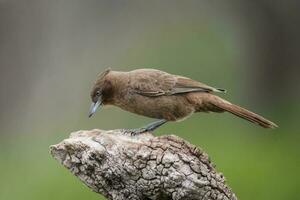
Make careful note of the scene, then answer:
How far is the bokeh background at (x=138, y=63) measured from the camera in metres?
14.8

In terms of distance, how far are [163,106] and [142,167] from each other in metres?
2.06

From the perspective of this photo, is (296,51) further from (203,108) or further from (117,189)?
(117,189)

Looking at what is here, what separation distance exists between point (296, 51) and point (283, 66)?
0.30 m

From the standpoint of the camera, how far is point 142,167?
22.1ft

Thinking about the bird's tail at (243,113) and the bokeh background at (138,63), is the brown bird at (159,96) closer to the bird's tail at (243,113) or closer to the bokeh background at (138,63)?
the bird's tail at (243,113)

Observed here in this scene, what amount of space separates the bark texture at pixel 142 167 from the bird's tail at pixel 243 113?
65.3 inches

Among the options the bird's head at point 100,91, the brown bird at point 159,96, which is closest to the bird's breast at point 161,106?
the brown bird at point 159,96

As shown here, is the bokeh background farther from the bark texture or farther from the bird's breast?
the bark texture

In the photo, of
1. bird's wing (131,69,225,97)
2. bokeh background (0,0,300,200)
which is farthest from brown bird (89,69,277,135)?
bokeh background (0,0,300,200)

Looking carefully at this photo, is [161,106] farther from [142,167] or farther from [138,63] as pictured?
[138,63]

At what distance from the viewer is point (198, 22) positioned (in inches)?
706

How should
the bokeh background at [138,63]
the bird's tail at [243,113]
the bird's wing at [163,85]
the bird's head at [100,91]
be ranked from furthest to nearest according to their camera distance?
the bokeh background at [138,63], the bird's wing at [163,85], the bird's head at [100,91], the bird's tail at [243,113]

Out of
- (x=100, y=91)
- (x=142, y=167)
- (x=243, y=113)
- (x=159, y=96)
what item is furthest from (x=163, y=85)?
(x=142, y=167)

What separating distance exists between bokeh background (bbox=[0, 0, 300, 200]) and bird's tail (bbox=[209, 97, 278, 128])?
4780 mm
